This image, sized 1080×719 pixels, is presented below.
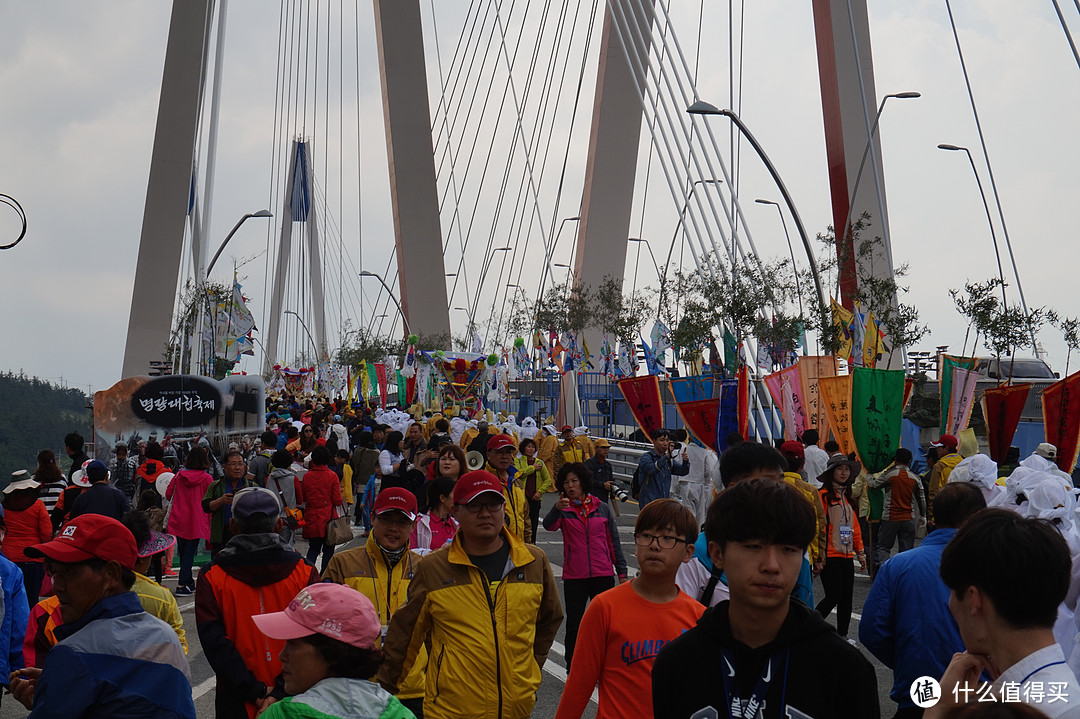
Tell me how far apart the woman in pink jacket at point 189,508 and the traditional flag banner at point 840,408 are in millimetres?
7794

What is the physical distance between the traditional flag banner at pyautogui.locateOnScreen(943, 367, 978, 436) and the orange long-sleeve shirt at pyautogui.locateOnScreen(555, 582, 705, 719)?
12.0 metres

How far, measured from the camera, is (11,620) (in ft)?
17.5

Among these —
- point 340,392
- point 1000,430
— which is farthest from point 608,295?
point 340,392

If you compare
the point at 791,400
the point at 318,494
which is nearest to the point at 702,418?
the point at 791,400

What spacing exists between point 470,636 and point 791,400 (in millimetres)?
12872

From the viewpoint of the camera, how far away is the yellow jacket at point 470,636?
4.18 metres

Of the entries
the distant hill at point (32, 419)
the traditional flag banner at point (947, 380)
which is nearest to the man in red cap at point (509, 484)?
the traditional flag banner at point (947, 380)

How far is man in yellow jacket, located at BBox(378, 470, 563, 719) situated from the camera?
4.19 m

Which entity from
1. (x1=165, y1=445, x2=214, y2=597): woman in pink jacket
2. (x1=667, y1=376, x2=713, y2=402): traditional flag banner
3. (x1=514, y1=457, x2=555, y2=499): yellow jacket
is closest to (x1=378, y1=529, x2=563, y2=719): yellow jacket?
(x1=165, y1=445, x2=214, y2=597): woman in pink jacket

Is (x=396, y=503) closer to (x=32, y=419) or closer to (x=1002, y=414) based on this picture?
(x=1002, y=414)

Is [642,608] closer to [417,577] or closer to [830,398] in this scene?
[417,577]

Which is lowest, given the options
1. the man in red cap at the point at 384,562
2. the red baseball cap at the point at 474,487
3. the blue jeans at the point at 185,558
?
the blue jeans at the point at 185,558

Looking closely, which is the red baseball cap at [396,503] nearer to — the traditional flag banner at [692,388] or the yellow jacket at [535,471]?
the yellow jacket at [535,471]

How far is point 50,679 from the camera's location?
10.6 ft
